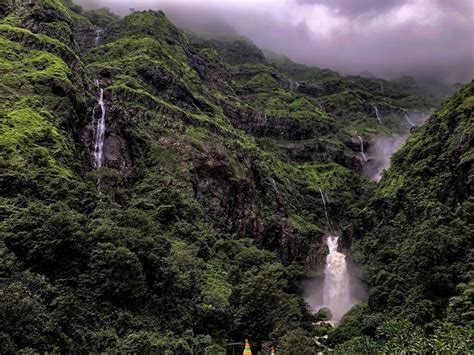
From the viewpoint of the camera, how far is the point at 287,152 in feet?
444

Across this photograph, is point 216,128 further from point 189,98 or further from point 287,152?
point 287,152

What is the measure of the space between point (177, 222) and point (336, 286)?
36337 millimetres

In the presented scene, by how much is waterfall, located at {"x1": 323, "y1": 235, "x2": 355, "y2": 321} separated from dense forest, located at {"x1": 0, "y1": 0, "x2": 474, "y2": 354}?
3.90 metres

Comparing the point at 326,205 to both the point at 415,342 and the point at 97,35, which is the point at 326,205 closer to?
the point at 97,35

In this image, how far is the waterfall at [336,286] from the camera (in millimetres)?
77688

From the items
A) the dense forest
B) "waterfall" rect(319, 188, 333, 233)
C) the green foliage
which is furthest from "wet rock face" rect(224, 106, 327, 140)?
the green foliage

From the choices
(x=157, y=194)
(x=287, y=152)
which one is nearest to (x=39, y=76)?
(x=157, y=194)

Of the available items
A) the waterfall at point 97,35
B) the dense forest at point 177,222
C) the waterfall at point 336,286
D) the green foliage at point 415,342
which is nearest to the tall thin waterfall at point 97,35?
the waterfall at point 97,35

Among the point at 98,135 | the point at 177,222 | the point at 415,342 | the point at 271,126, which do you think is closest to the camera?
the point at 415,342

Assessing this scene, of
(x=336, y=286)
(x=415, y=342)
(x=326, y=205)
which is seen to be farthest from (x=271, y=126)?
(x=415, y=342)

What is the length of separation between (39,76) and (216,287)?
37713 millimetres

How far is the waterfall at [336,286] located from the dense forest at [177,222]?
154 inches

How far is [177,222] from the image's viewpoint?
6316 centimetres

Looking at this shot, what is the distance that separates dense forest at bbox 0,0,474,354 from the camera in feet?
110
